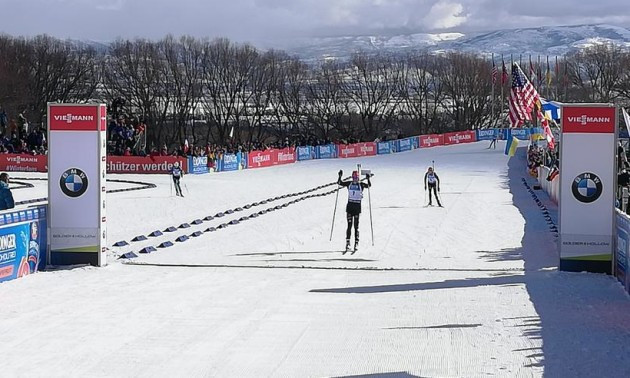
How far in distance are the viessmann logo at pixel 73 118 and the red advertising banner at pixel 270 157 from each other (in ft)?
144

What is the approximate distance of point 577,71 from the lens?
121688 mm

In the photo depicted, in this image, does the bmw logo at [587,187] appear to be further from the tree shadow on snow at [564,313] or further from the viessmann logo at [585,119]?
the tree shadow on snow at [564,313]

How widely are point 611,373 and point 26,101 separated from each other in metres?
75.5

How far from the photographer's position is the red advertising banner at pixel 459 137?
8694 centimetres

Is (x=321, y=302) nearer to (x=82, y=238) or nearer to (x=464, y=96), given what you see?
(x=82, y=238)

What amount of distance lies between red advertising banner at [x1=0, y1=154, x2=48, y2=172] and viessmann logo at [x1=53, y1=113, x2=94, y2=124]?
3664 centimetres

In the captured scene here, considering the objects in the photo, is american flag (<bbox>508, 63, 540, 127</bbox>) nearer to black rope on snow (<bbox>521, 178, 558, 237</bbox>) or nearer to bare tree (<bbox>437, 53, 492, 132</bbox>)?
black rope on snow (<bbox>521, 178, 558, 237</bbox>)

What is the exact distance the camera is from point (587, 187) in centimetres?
1795

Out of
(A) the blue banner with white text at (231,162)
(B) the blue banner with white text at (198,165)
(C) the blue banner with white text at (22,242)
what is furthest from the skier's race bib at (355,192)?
(A) the blue banner with white text at (231,162)

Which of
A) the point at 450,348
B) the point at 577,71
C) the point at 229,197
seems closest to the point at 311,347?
the point at 450,348

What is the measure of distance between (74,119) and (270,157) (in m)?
47.3

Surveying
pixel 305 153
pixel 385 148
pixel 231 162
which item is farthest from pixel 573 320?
pixel 385 148

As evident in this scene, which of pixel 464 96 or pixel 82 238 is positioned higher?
pixel 464 96

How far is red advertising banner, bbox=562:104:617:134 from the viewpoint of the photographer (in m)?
17.7
